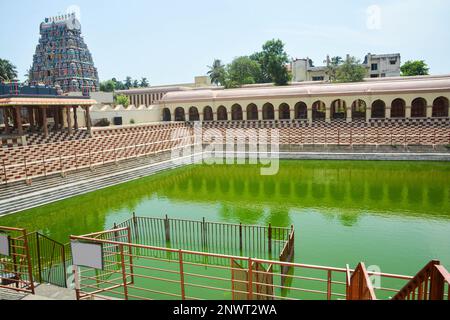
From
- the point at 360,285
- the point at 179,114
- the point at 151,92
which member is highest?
the point at 151,92

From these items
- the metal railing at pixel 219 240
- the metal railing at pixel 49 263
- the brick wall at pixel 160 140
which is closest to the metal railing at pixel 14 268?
the metal railing at pixel 49 263

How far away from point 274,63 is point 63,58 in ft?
79.8

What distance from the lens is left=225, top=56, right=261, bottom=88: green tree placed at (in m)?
43.3

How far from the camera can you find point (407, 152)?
71.9 ft

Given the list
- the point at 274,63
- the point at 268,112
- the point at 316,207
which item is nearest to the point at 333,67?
the point at 274,63

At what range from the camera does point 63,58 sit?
42.1 m

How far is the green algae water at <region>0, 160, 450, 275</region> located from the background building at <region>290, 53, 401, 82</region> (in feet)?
110

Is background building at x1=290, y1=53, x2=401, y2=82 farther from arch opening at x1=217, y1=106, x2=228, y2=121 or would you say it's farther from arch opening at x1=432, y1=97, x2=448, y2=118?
arch opening at x1=432, y1=97, x2=448, y2=118

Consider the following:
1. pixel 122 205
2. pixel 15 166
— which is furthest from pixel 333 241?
pixel 15 166

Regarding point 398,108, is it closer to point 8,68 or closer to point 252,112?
point 252,112

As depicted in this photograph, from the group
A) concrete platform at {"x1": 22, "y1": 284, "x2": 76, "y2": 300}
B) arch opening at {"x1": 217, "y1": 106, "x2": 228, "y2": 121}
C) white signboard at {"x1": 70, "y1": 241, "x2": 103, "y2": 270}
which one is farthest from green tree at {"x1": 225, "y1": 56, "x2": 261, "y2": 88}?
white signboard at {"x1": 70, "y1": 241, "x2": 103, "y2": 270}
